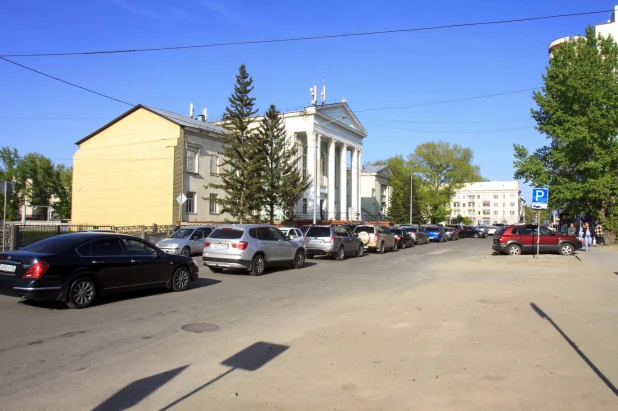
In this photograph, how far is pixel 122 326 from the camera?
26.8ft

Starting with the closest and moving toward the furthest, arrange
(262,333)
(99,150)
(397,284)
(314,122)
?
(262,333), (397,284), (99,150), (314,122)

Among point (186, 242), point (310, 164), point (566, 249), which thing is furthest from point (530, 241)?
point (310, 164)

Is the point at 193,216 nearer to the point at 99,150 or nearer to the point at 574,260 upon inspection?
the point at 99,150

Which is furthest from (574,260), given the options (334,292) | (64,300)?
(64,300)

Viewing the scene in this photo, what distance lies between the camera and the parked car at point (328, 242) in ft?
74.5

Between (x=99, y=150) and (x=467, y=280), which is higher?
(x=99, y=150)

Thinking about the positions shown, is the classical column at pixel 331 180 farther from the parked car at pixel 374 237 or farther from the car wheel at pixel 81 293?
the car wheel at pixel 81 293

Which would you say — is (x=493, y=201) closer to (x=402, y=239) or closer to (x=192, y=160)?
(x=192, y=160)

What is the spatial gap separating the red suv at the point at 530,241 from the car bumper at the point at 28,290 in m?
21.7

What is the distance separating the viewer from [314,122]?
52.2m

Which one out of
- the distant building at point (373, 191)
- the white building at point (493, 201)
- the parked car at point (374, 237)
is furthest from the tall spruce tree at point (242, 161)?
the white building at point (493, 201)

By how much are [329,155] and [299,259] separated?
4037 cm

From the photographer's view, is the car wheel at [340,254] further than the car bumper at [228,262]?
Yes

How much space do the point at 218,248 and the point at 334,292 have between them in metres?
4.91
